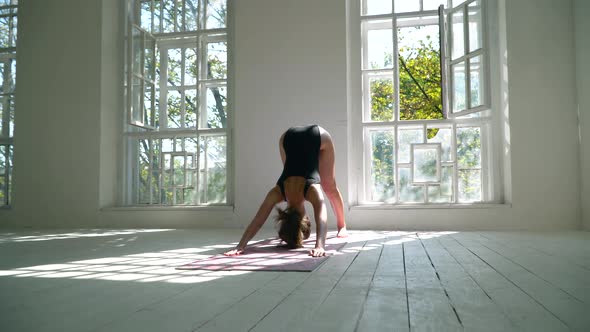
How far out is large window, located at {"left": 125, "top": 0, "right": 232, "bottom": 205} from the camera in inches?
207

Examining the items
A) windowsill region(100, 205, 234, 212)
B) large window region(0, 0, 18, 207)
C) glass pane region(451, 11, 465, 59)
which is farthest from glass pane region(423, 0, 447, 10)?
large window region(0, 0, 18, 207)

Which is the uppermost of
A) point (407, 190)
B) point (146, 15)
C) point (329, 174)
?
point (146, 15)

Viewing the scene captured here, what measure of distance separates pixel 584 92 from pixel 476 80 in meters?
0.97

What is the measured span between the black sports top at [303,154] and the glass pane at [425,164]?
4.63ft

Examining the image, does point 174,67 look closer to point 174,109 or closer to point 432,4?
point 174,109

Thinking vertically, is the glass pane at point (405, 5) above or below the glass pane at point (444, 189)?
above

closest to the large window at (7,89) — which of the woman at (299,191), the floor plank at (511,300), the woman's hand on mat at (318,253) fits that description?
the woman at (299,191)

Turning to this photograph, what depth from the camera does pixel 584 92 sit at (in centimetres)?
408

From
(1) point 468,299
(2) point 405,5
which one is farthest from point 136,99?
(1) point 468,299

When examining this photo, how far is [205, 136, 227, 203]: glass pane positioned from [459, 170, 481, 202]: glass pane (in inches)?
107

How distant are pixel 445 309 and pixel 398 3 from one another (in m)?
4.27

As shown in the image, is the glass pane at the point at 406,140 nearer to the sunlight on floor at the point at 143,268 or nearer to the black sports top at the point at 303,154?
the black sports top at the point at 303,154

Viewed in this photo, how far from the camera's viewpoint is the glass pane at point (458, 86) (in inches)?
173

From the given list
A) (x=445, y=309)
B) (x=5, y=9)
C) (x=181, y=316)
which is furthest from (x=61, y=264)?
(x=5, y=9)
